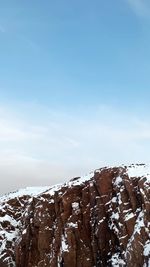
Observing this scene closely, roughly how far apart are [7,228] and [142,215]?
116ft

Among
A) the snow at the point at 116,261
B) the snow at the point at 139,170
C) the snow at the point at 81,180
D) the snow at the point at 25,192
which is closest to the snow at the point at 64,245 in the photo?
the snow at the point at 116,261

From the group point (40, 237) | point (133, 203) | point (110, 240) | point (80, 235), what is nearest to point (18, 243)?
point (40, 237)

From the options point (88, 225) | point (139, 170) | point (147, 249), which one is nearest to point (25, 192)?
point (88, 225)

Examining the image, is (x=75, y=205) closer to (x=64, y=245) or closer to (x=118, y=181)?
(x=64, y=245)

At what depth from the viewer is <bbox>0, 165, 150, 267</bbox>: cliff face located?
74.4 m

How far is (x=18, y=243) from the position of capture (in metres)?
90.9

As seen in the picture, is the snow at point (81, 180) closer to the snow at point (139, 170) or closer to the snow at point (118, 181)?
the snow at point (118, 181)

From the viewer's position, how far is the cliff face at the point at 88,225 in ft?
244

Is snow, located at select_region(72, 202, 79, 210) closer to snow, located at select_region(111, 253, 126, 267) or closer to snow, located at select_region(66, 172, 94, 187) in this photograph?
snow, located at select_region(66, 172, 94, 187)

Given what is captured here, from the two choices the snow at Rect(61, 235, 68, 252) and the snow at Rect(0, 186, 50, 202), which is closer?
the snow at Rect(61, 235, 68, 252)

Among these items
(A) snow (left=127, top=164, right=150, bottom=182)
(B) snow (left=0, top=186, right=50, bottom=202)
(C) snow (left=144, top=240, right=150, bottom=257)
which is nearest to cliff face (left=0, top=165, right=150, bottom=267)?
(A) snow (left=127, top=164, right=150, bottom=182)

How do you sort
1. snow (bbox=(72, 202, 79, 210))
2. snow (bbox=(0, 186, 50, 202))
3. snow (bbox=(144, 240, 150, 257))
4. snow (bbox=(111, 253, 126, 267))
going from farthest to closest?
1. snow (bbox=(0, 186, 50, 202))
2. snow (bbox=(72, 202, 79, 210))
3. snow (bbox=(111, 253, 126, 267))
4. snow (bbox=(144, 240, 150, 257))

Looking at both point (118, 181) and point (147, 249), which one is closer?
point (147, 249)

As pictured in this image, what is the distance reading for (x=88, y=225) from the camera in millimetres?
82562
